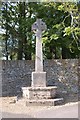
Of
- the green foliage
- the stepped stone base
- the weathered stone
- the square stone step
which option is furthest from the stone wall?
the square stone step

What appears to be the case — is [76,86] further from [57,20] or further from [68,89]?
[57,20]

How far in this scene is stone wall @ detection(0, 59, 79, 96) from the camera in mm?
6531

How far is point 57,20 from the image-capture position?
7152 mm

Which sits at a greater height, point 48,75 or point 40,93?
point 48,75

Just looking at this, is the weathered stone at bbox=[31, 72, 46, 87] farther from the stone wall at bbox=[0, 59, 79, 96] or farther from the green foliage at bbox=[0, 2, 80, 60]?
the green foliage at bbox=[0, 2, 80, 60]

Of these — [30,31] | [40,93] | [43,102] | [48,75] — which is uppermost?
[30,31]

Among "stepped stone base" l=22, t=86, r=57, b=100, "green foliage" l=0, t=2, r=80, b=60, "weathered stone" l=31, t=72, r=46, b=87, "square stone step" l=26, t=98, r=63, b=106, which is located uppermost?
"green foliage" l=0, t=2, r=80, b=60

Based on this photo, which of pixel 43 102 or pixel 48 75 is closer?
pixel 43 102

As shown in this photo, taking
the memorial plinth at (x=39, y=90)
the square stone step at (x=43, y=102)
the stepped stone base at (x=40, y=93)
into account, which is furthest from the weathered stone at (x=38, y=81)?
the square stone step at (x=43, y=102)

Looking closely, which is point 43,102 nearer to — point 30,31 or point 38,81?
point 38,81

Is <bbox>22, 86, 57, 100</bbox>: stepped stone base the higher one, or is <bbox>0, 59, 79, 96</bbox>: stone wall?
<bbox>0, 59, 79, 96</bbox>: stone wall

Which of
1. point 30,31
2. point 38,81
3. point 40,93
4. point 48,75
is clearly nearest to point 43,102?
point 40,93

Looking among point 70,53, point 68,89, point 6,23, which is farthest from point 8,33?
point 68,89

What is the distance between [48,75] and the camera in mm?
6660
